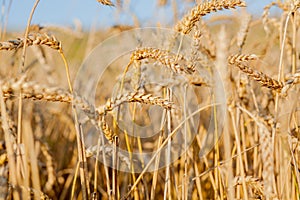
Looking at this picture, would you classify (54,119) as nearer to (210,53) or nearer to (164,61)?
(210,53)

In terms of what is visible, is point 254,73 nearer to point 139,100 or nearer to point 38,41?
point 139,100

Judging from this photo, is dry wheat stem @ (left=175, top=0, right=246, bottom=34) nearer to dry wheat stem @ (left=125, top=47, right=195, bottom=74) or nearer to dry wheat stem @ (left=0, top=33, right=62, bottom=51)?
dry wheat stem @ (left=125, top=47, right=195, bottom=74)

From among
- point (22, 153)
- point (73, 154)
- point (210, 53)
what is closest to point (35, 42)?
point (22, 153)

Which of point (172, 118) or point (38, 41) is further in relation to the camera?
point (172, 118)

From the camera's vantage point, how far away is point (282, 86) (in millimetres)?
805

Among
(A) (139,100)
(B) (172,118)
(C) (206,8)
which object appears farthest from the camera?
(B) (172,118)

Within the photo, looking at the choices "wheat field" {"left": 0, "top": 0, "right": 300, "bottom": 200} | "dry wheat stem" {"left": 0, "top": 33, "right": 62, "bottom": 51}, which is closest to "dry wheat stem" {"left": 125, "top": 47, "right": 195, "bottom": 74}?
"wheat field" {"left": 0, "top": 0, "right": 300, "bottom": 200}

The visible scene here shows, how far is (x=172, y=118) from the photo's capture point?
1.29m

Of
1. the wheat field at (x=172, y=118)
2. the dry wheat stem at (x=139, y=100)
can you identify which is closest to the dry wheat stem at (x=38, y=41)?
the wheat field at (x=172, y=118)

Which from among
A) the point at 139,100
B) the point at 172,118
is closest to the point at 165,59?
the point at 139,100

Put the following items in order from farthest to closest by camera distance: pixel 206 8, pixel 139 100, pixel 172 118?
pixel 172 118 → pixel 206 8 → pixel 139 100

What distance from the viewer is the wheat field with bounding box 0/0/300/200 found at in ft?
2.12

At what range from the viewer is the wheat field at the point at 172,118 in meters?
0.65

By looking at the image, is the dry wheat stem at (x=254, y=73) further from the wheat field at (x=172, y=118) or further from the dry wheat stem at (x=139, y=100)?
the dry wheat stem at (x=139, y=100)
